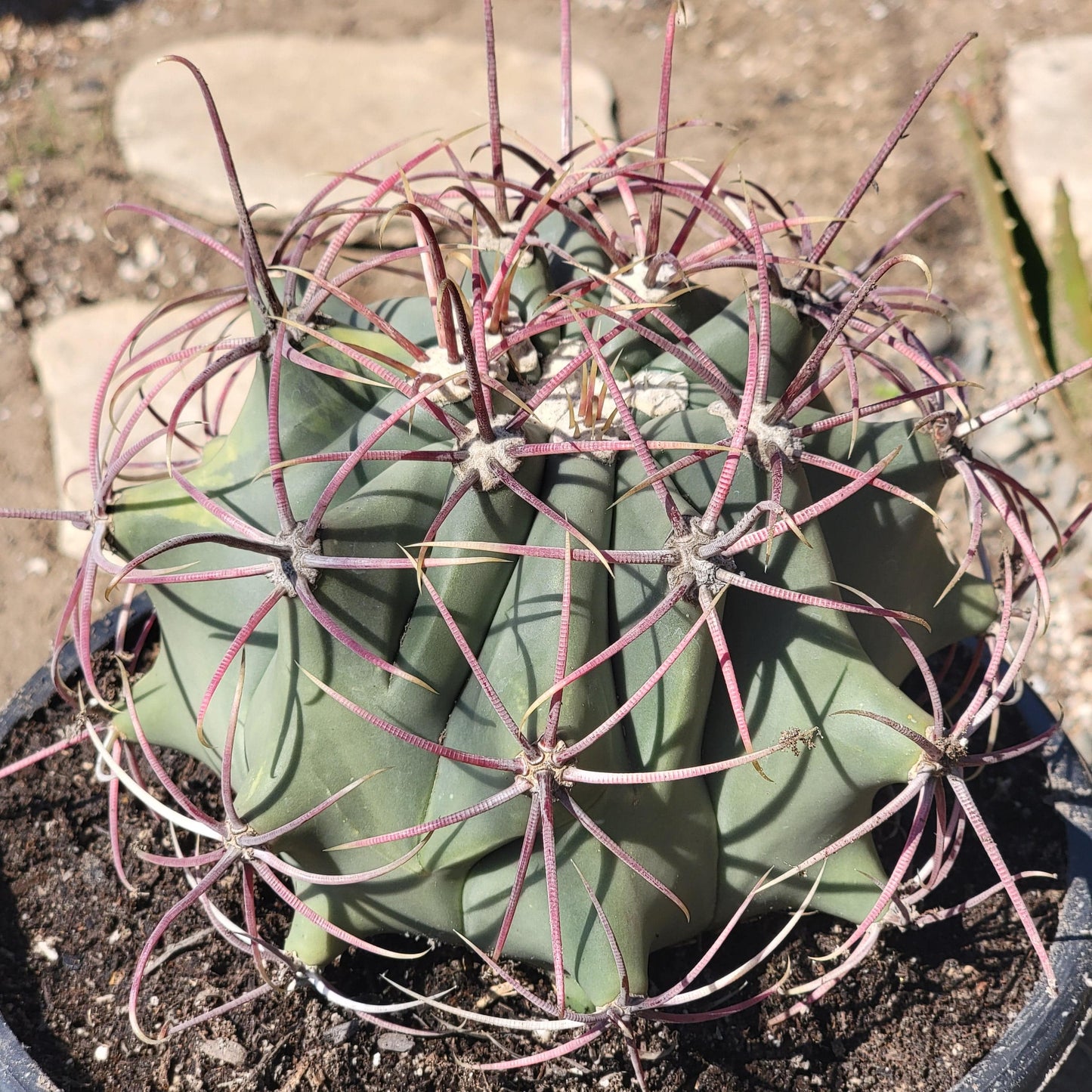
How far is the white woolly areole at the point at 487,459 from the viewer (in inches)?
30.6

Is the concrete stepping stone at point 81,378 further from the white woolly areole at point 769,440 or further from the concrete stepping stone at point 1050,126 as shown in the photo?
the concrete stepping stone at point 1050,126

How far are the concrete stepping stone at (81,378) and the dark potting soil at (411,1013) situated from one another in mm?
1338

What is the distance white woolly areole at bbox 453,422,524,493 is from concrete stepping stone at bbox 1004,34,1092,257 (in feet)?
7.45

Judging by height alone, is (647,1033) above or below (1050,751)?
below

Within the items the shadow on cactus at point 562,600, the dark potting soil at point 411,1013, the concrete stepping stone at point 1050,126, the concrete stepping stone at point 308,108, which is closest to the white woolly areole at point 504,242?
the shadow on cactus at point 562,600

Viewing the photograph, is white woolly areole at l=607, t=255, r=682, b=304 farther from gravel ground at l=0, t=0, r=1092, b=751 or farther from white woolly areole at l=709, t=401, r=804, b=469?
gravel ground at l=0, t=0, r=1092, b=751

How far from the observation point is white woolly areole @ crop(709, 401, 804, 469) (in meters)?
0.80

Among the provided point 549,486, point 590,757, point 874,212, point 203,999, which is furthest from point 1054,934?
point 874,212

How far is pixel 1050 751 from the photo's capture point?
121 cm

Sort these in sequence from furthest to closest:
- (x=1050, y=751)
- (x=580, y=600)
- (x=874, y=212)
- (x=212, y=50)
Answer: (x=212, y=50)
(x=874, y=212)
(x=1050, y=751)
(x=580, y=600)

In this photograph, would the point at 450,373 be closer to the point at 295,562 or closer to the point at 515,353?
the point at 515,353

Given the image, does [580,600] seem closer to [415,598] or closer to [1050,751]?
[415,598]

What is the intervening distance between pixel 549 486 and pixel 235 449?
314mm

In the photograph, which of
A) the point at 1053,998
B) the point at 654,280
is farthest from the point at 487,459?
the point at 1053,998
